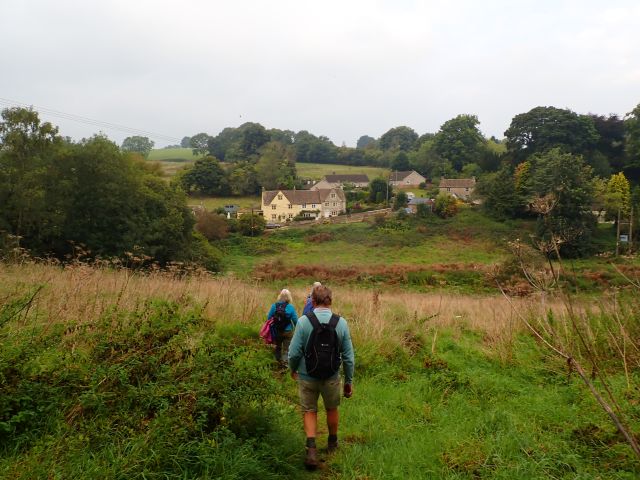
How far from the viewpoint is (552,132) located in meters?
60.3

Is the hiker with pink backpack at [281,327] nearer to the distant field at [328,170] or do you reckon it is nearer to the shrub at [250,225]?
the shrub at [250,225]

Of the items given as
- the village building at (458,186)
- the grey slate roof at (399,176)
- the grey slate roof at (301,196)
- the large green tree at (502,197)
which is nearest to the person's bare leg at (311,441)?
the large green tree at (502,197)

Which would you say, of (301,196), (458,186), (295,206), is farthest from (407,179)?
(295,206)

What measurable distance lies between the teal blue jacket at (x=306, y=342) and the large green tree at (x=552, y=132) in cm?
6244

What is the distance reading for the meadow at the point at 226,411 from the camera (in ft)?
11.8

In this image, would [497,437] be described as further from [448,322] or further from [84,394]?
[448,322]

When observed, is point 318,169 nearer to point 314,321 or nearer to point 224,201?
point 224,201

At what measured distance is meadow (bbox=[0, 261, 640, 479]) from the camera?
3.60m

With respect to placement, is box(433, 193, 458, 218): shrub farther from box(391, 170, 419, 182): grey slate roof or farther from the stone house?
box(391, 170, 419, 182): grey slate roof

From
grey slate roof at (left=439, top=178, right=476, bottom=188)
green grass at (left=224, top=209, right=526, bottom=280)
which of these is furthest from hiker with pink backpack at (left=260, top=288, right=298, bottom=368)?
grey slate roof at (left=439, top=178, right=476, bottom=188)

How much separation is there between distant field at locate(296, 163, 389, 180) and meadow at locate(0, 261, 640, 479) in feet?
271

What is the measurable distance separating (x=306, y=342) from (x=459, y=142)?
80195mm

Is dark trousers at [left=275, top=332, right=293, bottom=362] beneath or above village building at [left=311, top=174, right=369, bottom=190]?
beneath

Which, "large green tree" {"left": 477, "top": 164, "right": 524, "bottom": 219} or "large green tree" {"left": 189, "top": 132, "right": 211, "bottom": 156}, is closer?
"large green tree" {"left": 477, "top": 164, "right": 524, "bottom": 219}
